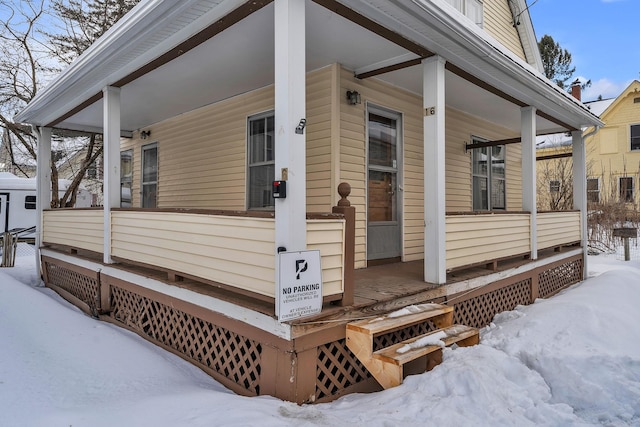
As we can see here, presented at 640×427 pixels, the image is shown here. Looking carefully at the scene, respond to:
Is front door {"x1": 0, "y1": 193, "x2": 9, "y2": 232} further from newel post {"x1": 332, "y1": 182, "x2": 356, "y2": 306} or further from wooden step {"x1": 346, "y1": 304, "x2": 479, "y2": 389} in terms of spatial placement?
wooden step {"x1": 346, "y1": 304, "x2": 479, "y2": 389}

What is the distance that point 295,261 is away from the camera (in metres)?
2.64

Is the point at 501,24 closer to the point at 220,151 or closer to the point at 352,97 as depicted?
the point at 352,97

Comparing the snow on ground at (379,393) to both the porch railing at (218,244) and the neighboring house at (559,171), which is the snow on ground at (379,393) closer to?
the porch railing at (218,244)

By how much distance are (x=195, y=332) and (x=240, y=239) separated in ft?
3.96

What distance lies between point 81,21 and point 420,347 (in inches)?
521

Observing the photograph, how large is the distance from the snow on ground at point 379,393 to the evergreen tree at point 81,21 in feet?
33.6

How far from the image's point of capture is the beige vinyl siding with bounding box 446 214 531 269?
13.8 ft

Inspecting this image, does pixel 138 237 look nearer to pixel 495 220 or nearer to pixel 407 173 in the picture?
pixel 407 173

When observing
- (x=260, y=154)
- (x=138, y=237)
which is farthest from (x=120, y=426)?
(x=260, y=154)

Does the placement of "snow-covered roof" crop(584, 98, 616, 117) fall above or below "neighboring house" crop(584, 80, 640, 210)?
above

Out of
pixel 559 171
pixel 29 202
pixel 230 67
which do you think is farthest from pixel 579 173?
pixel 29 202

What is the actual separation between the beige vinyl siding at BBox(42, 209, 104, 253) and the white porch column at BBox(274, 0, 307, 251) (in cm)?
375

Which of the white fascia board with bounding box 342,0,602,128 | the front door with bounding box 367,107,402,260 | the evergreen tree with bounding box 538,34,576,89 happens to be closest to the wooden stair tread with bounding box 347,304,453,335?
the front door with bounding box 367,107,402,260

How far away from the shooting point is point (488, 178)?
7949 millimetres
